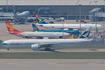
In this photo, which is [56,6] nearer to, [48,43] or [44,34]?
[44,34]

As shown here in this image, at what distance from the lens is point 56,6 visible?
145 meters

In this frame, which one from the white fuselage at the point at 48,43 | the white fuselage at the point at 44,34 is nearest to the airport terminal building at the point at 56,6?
the white fuselage at the point at 44,34

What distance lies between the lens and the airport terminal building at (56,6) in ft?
470

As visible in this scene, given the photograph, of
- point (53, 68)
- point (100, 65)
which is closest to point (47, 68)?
point (53, 68)

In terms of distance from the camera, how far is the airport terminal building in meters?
143

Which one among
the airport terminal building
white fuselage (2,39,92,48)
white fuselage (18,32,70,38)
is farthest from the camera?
the airport terminal building

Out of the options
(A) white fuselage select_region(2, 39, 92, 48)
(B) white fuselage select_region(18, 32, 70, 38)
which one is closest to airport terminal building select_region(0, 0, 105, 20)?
(B) white fuselage select_region(18, 32, 70, 38)

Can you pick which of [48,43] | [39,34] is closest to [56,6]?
[39,34]

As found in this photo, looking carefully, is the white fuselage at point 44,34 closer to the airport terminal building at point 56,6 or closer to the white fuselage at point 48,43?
the white fuselage at point 48,43

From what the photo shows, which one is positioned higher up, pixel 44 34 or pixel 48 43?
pixel 44 34

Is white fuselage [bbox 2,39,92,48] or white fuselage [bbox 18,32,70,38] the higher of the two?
white fuselage [bbox 18,32,70,38]

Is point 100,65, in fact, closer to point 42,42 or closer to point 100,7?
point 42,42

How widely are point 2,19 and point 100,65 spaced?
114416 mm

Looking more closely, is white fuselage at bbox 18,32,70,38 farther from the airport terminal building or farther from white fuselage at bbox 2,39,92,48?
the airport terminal building
